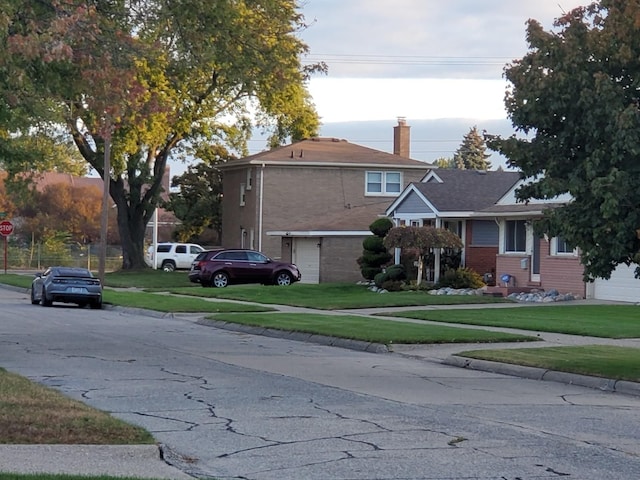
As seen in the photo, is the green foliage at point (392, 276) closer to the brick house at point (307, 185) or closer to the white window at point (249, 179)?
the brick house at point (307, 185)

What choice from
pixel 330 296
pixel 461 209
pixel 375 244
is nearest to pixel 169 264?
pixel 375 244

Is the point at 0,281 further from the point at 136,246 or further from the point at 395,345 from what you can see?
the point at 395,345

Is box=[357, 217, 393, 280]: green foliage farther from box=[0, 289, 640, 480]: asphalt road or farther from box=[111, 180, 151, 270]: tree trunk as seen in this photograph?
box=[0, 289, 640, 480]: asphalt road

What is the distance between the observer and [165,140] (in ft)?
176

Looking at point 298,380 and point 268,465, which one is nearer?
point 268,465

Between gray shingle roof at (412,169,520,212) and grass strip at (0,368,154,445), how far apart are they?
3131 centimetres

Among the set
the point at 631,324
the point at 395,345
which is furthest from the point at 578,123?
the point at 631,324

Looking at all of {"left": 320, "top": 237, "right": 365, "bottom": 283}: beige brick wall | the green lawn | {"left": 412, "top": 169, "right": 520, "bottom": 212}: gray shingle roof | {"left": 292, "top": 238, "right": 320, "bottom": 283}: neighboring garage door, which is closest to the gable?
{"left": 412, "top": 169, "right": 520, "bottom": 212}: gray shingle roof

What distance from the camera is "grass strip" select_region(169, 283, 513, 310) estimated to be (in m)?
33.7

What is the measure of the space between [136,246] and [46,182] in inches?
1242

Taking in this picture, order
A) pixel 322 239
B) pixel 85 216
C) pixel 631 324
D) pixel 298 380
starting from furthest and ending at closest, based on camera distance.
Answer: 1. pixel 85 216
2. pixel 322 239
3. pixel 631 324
4. pixel 298 380

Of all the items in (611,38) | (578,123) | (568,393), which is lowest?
(568,393)

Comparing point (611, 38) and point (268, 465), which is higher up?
point (611, 38)

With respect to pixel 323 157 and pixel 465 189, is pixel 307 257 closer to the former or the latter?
pixel 323 157
